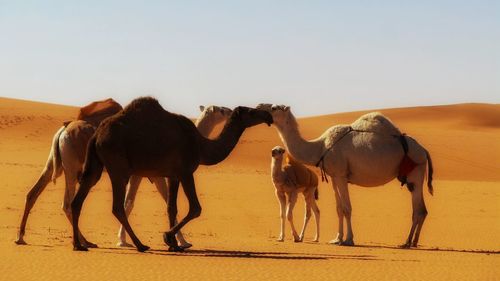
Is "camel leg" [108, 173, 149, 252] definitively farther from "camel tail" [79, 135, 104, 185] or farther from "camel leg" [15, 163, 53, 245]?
"camel leg" [15, 163, 53, 245]

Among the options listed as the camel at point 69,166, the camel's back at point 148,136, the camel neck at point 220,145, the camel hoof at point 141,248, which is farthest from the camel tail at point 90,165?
the camel neck at point 220,145

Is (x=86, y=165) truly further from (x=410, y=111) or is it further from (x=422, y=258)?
(x=410, y=111)

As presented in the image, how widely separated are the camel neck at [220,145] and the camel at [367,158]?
2386 mm

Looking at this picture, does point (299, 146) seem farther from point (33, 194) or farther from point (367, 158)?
point (33, 194)

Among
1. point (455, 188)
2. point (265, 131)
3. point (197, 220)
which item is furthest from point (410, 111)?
point (197, 220)

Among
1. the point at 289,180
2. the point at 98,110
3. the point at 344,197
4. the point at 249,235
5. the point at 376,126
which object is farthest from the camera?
the point at 249,235

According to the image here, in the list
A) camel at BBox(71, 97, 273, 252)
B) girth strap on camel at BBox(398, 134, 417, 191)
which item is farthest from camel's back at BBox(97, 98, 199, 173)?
girth strap on camel at BBox(398, 134, 417, 191)

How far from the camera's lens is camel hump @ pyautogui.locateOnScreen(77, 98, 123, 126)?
48.7 ft

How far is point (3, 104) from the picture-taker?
74.6m

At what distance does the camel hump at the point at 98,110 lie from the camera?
14836mm

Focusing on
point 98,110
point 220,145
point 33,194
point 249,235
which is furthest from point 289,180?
point 33,194

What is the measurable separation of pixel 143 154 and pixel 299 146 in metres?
4.42

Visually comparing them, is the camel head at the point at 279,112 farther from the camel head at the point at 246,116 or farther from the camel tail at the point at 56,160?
the camel tail at the point at 56,160

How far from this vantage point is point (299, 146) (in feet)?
54.3
